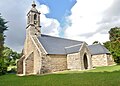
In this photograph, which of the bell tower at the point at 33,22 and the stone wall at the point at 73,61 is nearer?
the stone wall at the point at 73,61

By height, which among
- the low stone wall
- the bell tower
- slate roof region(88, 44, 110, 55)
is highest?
the bell tower

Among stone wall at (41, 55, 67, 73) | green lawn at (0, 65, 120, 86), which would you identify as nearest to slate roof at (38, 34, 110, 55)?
stone wall at (41, 55, 67, 73)

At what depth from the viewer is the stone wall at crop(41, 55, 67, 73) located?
91.1ft

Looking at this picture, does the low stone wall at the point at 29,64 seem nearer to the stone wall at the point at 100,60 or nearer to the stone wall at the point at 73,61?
the stone wall at the point at 73,61

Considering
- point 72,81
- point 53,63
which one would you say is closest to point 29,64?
point 53,63

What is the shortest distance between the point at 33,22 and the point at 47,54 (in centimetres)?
843

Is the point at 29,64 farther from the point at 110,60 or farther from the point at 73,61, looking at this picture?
the point at 110,60

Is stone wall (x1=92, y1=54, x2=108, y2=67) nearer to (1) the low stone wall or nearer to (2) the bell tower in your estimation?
(2) the bell tower

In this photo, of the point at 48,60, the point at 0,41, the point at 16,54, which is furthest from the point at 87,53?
the point at 16,54

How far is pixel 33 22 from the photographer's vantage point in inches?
1282

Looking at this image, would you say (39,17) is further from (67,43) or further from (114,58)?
(114,58)

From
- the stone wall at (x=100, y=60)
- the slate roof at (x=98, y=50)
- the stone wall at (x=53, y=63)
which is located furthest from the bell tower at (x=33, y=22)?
the stone wall at (x=100, y=60)

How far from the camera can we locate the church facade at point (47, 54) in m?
28.5

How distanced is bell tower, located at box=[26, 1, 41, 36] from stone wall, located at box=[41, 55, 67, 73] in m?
6.76
